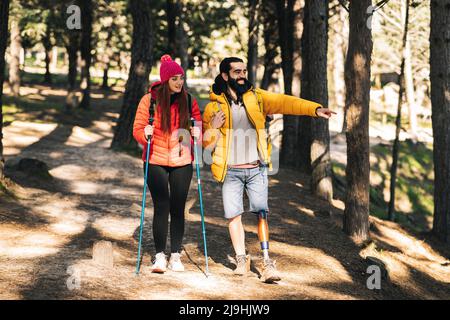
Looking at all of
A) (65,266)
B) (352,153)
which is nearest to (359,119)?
(352,153)

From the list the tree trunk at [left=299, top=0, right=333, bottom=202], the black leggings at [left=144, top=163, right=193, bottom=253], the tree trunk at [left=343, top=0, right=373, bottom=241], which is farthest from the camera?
the tree trunk at [left=299, top=0, right=333, bottom=202]

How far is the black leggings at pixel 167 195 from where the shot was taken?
24.3 ft

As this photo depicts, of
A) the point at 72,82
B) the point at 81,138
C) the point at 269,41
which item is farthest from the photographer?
the point at 72,82

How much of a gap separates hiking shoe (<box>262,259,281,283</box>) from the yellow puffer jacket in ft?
3.35

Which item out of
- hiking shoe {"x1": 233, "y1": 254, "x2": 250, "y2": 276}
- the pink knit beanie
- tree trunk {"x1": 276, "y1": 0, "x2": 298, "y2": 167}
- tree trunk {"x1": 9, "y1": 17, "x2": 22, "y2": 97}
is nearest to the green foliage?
tree trunk {"x1": 276, "y1": 0, "x2": 298, "y2": 167}

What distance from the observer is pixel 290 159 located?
20641 mm

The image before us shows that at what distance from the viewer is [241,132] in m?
7.41

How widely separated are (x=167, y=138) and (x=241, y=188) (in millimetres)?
952

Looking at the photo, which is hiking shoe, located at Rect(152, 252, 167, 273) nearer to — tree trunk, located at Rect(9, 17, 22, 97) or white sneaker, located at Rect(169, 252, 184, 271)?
white sneaker, located at Rect(169, 252, 184, 271)

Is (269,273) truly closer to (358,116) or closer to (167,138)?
(167,138)

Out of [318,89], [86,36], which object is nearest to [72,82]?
[86,36]

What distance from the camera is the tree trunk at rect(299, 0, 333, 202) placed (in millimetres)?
15445

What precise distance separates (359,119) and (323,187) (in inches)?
193

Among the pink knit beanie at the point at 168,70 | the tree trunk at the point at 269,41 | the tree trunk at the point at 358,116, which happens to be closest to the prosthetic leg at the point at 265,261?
the pink knit beanie at the point at 168,70
